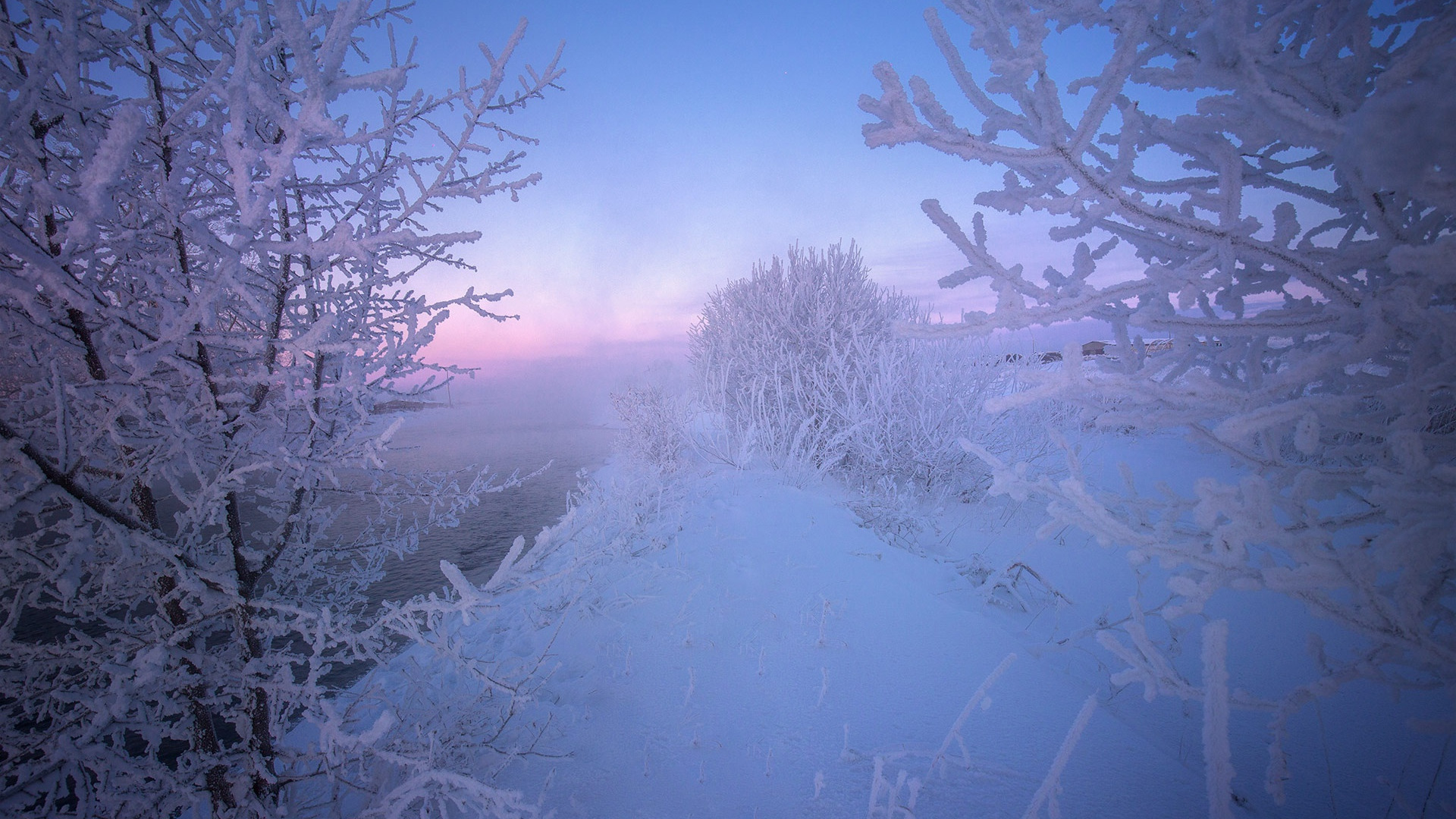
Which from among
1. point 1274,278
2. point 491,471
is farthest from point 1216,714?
point 491,471

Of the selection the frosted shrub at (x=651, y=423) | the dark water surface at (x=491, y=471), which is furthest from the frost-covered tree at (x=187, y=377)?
the frosted shrub at (x=651, y=423)

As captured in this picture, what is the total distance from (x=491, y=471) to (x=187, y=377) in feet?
46.6

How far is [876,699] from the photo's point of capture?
259 centimetres

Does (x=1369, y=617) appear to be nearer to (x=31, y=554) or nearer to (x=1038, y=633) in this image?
(x=1038, y=633)

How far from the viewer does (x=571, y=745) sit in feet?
8.20

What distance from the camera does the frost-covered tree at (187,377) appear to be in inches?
51.7

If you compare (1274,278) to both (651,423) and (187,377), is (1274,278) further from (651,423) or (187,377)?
(651,423)

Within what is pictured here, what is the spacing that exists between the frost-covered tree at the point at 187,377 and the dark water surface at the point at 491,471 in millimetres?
548

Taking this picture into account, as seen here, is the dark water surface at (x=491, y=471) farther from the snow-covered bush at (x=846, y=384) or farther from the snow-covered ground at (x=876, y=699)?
the snow-covered bush at (x=846, y=384)

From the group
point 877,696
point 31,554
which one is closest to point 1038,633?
point 877,696

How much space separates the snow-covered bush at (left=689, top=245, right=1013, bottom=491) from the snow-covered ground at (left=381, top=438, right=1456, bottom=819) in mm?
2365

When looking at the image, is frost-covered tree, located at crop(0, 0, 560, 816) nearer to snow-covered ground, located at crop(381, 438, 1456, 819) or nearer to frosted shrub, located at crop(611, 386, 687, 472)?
snow-covered ground, located at crop(381, 438, 1456, 819)

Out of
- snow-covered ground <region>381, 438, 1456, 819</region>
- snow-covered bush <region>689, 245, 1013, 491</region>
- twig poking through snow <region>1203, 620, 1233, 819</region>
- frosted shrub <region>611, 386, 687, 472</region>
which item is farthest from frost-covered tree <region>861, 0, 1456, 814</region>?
frosted shrub <region>611, 386, 687, 472</region>

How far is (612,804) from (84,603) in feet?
7.37
